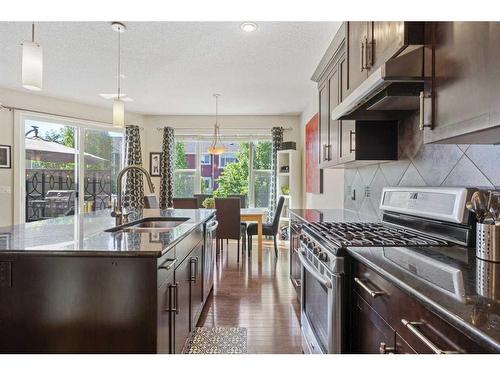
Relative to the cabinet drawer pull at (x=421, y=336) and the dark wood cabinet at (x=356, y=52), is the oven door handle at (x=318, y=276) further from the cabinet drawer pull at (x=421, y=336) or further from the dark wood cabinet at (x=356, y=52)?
the dark wood cabinet at (x=356, y=52)

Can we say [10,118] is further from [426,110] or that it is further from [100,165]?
[426,110]

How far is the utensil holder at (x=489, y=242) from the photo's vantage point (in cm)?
104

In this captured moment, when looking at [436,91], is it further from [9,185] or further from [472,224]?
[9,185]

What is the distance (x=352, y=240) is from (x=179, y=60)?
2.86 metres

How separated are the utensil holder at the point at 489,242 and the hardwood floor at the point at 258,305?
1389mm

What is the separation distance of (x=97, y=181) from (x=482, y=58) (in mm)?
5948

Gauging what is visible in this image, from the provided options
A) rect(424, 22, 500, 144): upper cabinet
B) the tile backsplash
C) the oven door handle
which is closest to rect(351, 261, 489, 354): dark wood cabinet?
the oven door handle

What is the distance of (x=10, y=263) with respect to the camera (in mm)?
1211

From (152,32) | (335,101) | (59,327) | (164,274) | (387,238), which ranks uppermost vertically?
(152,32)

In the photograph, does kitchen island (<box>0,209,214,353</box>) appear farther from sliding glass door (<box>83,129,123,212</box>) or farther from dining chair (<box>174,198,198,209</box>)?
sliding glass door (<box>83,129,123,212</box>)

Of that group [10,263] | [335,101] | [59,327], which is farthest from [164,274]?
[335,101]

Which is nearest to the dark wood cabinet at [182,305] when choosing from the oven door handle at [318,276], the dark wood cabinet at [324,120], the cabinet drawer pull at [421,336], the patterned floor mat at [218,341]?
the patterned floor mat at [218,341]
